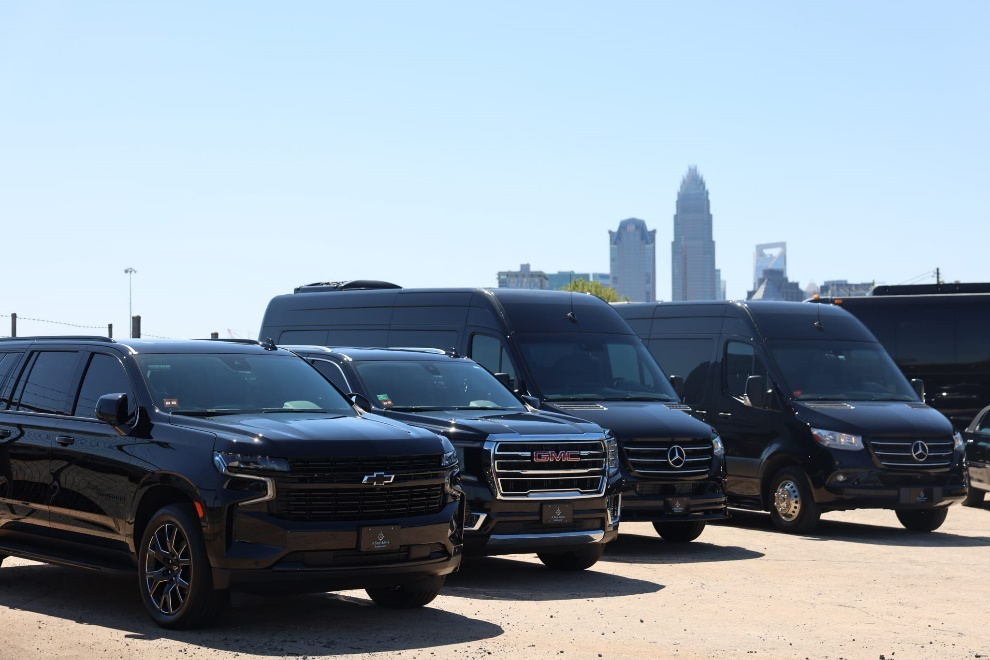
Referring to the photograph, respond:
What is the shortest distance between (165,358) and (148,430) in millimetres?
892

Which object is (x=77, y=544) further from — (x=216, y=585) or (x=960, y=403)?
(x=960, y=403)

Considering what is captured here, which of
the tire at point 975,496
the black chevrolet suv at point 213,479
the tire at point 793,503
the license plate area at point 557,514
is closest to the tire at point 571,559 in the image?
the license plate area at point 557,514

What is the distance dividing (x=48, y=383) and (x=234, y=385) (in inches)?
63.2

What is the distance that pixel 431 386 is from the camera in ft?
44.1

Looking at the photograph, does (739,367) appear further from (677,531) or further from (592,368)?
(677,531)

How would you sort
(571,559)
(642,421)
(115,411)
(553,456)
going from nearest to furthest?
(115,411) → (553,456) → (571,559) → (642,421)

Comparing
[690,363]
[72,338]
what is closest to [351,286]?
[690,363]

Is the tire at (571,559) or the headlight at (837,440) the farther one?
the headlight at (837,440)

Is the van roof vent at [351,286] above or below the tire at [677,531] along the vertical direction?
above

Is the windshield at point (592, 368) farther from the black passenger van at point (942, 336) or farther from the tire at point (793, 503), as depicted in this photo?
the black passenger van at point (942, 336)

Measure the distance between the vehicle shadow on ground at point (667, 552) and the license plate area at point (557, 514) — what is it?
2102 mm

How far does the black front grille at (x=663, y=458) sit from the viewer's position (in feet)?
48.2

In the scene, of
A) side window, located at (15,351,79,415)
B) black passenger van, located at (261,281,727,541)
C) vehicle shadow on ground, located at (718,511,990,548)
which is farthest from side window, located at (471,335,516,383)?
side window, located at (15,351,79,415)

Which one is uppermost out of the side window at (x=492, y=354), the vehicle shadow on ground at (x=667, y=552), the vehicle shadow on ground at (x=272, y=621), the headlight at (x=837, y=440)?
the side window at (x=492, y=354)
